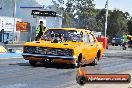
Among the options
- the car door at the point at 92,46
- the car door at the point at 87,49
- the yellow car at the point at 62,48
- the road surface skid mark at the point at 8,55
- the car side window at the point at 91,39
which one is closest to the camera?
the yellow car at the point at 62,48

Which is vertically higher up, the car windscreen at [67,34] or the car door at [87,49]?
the car windscreen at [67,34]

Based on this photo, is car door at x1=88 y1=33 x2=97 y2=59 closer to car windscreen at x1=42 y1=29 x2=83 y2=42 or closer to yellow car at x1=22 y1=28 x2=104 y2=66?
yellow car at x1=22 y1=28 x2=104 y2=66

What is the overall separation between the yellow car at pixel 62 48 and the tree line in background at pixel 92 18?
7240cm

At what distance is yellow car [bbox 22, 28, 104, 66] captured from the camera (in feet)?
55.5

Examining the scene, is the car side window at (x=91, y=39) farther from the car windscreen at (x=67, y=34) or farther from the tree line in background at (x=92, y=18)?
the tree line in background at (x=92, y=18)

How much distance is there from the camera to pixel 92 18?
105 m

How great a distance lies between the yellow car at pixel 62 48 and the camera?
16922mm

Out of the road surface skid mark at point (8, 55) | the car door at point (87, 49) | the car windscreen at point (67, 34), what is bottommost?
the road surface skid mark at point (8, 55)

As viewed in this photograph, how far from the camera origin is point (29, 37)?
2643 inches

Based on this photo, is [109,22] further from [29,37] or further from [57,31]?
[57,31]

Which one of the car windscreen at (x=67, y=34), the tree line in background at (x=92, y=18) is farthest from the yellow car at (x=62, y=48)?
the tree line in background at (x=92, y=18)

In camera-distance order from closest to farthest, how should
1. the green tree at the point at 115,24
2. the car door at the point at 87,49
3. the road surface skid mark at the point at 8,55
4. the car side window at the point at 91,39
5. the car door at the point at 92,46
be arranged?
1. the car door at the point at 87,49
2. the car door at the point at 92,46
3. the car side window at the point at 91,39
4. the road surface skid mark at the point at 8,55
5. the green tree at the point at 115,24

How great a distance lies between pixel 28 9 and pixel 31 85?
63983mm

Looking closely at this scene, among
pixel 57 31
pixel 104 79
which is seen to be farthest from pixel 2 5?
pixel 104 79
